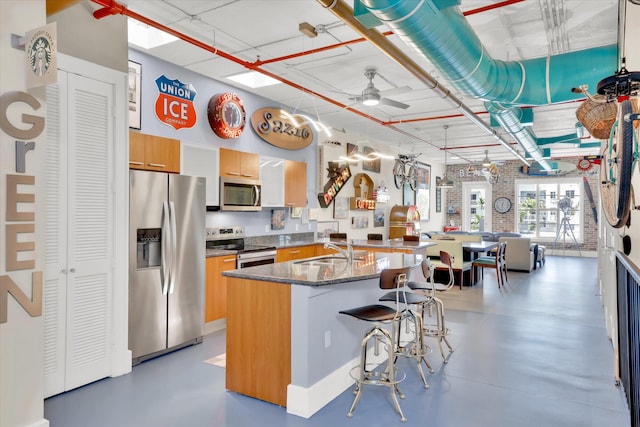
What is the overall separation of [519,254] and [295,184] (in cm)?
629

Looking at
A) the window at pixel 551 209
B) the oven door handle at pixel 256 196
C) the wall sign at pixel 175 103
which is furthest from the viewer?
the window at pixel 551 209

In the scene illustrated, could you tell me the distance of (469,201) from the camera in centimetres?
1619

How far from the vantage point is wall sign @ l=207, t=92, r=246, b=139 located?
229 inches

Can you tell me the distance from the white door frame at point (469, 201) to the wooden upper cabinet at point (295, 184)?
10.6m

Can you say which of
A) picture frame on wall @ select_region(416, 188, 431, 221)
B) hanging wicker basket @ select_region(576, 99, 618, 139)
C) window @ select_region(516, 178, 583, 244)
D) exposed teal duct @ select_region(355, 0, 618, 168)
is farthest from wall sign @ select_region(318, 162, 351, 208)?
window @ select_region(516, 178, 583, 244)

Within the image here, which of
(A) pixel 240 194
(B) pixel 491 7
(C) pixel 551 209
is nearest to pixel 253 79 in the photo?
(A) pixel 240 194

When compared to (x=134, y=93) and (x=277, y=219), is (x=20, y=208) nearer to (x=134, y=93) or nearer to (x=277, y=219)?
(x=134, y=93)

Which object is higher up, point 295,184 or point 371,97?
point 371,97

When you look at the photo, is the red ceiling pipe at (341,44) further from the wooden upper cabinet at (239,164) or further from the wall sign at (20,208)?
the wall sign at (20,208)

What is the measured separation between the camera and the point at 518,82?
157 inches

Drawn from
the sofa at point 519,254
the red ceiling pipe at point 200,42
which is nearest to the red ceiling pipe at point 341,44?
the red ceiling pipe at point 200,42

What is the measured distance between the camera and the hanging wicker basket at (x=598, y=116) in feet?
7.22

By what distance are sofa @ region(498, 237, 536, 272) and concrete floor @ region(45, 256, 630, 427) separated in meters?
4.91

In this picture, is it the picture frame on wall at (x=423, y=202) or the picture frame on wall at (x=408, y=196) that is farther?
the picture frame on wall at (x=423, y=202)
